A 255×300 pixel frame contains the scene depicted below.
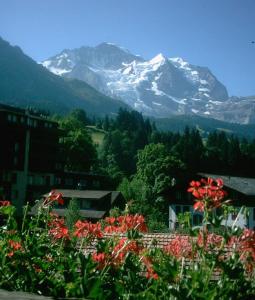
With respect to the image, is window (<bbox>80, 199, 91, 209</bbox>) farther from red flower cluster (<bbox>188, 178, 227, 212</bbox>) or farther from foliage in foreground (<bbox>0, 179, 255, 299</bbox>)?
red flower cluster (<bbox>188, 178, 227, 212</bbox>)

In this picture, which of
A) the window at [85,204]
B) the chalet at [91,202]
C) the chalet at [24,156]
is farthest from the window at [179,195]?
the chalet at [24,156]

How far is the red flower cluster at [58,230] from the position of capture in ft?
21.3

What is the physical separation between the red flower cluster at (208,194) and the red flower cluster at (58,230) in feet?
6.83

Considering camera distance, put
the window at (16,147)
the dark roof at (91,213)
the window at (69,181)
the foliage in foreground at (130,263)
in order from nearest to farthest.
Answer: the foliage in foreground at (130,263)
the dark roof at (91,213)
the window at (16,147)
the window at (69,181)

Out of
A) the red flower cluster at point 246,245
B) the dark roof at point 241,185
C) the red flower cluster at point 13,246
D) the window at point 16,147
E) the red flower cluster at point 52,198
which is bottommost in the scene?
the dark roof at point 241,185

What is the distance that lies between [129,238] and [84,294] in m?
1.19

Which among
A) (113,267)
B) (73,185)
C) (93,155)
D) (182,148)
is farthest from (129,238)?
(182,148)

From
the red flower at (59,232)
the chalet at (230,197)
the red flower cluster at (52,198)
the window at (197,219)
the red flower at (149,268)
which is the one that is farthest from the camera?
the window at (197,219)

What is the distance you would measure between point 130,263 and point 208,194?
108 cm

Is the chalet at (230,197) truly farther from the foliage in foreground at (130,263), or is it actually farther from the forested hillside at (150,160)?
the foliage in foreground at (130,263)

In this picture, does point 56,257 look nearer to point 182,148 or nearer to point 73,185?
point 73,185

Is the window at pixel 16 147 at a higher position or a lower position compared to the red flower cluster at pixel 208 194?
A: higher

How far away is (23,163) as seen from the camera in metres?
84.5

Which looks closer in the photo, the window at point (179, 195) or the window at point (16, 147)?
the window at point (179, 195)
